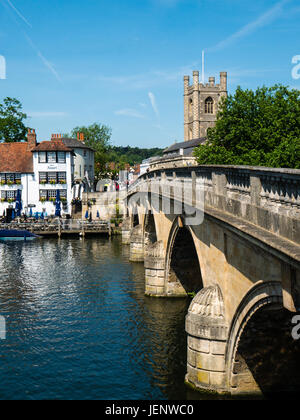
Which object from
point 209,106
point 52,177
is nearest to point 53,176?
point 52,177

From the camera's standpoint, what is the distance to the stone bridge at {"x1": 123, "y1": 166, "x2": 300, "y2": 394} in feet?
31.2

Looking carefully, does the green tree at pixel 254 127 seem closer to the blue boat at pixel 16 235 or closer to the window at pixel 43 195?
the blue boat at pixel 16 235

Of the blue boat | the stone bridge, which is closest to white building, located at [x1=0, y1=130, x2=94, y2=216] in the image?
the blue boat

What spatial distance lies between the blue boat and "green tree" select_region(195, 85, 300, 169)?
27.0m

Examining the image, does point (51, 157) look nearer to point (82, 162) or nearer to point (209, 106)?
point (82, 162)

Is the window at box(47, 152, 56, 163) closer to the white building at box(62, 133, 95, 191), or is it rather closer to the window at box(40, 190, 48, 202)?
the window at box(40, 190, 48, 202)

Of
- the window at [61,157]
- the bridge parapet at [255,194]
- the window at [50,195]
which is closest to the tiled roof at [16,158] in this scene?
the window at [50,195]

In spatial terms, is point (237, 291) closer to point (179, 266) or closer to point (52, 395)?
point (52, 395)

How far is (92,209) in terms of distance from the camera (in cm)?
6950

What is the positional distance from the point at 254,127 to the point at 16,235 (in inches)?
1317

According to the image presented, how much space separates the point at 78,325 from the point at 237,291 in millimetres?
13134

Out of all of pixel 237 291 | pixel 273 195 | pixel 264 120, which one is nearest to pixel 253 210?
pixel 273 195

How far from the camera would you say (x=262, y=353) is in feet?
49.6

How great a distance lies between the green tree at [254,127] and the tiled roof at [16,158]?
39.6m
